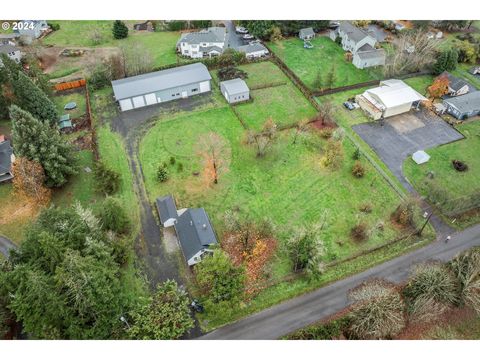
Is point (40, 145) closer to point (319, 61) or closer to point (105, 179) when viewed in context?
point (105, 179)

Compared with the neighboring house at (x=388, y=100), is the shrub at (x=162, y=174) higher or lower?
lower

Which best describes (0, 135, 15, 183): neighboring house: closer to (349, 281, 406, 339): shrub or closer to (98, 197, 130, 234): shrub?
(98, 197, 130, 234): shrub

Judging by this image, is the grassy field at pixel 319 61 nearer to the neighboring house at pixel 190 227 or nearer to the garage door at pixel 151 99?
the garage door at pixel 151 99

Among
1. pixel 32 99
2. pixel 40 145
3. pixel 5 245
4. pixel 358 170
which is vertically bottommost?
pixel 5 245

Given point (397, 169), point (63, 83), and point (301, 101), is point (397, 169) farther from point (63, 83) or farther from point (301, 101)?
point (63, 83)

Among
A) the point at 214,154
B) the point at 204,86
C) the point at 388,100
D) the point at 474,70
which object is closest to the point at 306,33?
the point at 388,100

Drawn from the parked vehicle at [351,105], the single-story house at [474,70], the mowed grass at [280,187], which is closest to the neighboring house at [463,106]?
the single-story house at [474,70]
